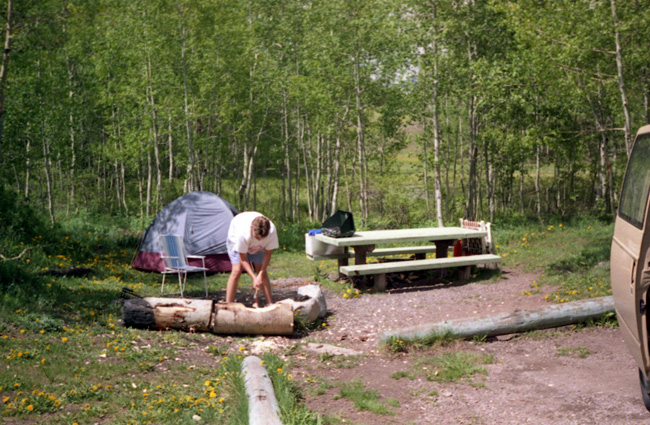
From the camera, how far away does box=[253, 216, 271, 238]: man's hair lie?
7613 millimetres

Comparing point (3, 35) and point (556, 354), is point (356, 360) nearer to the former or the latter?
point (556, 354)

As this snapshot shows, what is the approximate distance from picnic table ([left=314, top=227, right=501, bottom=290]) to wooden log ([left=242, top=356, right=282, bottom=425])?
452 centimetres

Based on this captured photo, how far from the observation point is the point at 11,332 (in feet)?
21.2

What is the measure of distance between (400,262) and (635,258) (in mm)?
6504

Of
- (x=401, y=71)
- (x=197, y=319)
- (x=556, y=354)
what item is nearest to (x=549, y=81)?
(x=401, y=71)

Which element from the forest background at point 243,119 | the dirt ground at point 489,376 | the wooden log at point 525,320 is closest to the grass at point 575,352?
the dirt ground at point 489,376

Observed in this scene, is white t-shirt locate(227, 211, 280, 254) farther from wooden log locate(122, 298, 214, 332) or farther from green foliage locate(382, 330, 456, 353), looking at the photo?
green foliage locate(382, 330, 456, 353)

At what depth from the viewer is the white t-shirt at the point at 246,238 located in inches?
306

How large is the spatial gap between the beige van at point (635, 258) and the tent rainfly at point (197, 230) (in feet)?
27.6

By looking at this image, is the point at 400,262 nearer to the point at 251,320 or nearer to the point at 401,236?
the point at 401,236

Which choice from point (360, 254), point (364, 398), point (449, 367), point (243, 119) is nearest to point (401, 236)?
point (360, 254)

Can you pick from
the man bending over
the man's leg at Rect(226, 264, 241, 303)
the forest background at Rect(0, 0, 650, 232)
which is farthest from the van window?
the forest background at Rect(0, 0, 650, 232)

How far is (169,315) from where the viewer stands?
24.5 ft

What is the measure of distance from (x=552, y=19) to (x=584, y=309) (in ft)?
28.4
